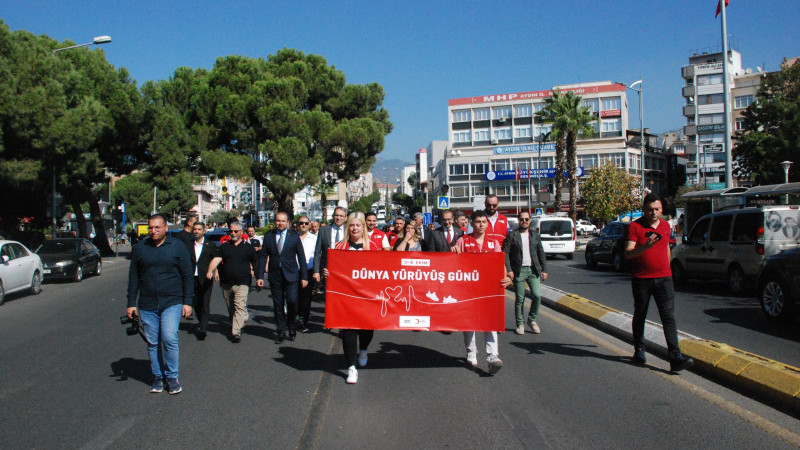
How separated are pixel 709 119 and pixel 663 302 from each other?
80.6 meters

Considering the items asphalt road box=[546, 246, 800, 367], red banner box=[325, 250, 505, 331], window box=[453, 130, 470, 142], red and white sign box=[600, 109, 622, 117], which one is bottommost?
asphalt road box=[546, 246, 800, 367]

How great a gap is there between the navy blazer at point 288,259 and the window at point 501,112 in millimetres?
77332

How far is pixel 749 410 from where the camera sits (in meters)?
5.33

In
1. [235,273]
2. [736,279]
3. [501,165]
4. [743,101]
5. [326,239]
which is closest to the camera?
[326,239]

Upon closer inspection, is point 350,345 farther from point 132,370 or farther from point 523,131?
point 523,131

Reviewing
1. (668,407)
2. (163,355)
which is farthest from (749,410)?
(163,355)

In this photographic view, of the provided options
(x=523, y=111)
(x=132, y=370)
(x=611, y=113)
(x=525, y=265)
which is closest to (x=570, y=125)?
(x=525, y=265)

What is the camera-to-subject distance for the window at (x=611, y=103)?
7868 centimetres

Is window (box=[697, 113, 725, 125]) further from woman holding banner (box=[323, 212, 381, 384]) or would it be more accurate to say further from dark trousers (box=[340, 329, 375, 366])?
dark trousers (box=[340, 329, 375, 366])

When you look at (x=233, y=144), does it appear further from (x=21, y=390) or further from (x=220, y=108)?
(x=21, y=390)

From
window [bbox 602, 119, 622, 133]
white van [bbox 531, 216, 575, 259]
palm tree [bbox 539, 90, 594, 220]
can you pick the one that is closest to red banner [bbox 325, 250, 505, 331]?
white van [bbox 531, 216, 575, 259]

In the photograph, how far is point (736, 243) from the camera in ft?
43.9

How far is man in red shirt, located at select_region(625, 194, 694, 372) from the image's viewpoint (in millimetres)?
6523

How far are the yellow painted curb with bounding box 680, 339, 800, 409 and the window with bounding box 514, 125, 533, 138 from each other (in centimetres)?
7762
